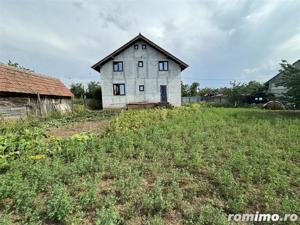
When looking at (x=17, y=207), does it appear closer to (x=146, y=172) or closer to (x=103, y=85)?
(x=146, y=172)

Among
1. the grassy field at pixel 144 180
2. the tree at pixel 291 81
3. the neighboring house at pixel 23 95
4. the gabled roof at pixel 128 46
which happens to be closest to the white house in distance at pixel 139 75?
the gabled roof at pixel 128 46

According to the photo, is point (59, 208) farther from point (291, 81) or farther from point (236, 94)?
point (236, 94)

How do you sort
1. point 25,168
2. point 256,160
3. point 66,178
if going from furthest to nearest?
point 256,160
point 25,168
point 66,178

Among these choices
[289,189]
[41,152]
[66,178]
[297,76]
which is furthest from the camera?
[297,76]

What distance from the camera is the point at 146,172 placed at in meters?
4.54

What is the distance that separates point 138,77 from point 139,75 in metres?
0.23

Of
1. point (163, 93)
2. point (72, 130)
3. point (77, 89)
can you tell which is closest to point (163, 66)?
point (163, 93)

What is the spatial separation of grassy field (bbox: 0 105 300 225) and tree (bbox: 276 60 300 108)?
415 inches

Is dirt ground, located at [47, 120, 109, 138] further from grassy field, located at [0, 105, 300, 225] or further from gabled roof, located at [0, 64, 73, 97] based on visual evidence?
gabled roof, located at [0, 64, 73, 97]

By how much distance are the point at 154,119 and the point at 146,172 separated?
6263 mm

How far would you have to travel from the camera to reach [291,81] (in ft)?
49.2

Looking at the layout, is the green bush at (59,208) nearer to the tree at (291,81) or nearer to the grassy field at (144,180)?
the grassy field at (144,180)

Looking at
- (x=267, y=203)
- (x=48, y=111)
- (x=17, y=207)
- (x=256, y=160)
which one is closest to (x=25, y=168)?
(x=17, y=207)

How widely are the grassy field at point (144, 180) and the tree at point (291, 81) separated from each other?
10.5 meters
